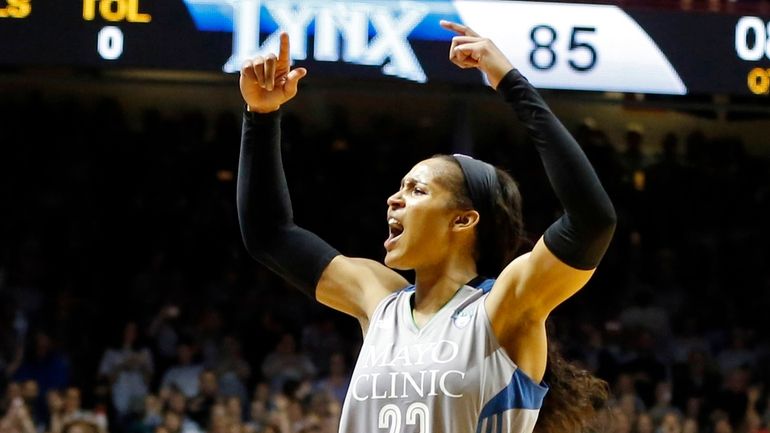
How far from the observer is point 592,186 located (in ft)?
7.82

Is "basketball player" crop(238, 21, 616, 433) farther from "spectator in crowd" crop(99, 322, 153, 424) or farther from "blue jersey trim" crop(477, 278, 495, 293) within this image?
"spectator in crowd" crop(99, 322, 153, 424)

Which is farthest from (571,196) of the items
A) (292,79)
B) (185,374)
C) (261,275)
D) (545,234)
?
(261,275)

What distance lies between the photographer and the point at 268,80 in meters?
2.87

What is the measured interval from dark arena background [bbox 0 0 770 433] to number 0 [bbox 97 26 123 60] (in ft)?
0.03

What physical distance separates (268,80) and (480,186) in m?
0.49

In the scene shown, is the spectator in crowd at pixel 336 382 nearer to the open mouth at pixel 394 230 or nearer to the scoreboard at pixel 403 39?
the scoreboard at pixel 403 39

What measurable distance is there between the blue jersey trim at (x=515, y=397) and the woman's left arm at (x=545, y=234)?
2 cm

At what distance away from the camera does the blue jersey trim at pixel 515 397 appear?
2.59 m

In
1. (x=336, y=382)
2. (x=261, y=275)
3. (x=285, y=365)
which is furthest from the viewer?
(x=261, y=275)

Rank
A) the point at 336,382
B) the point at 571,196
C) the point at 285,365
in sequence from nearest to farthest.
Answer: the point at 571,196, the point at 336,382, the point at 285,365

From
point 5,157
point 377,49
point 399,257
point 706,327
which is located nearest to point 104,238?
point 5,157

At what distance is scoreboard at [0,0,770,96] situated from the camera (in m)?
7.12

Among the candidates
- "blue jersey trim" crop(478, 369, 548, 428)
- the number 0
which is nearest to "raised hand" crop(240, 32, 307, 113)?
"blue jersey trim" crop(478, 369, 548, 428)

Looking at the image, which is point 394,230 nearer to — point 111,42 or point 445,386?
point 445,386
